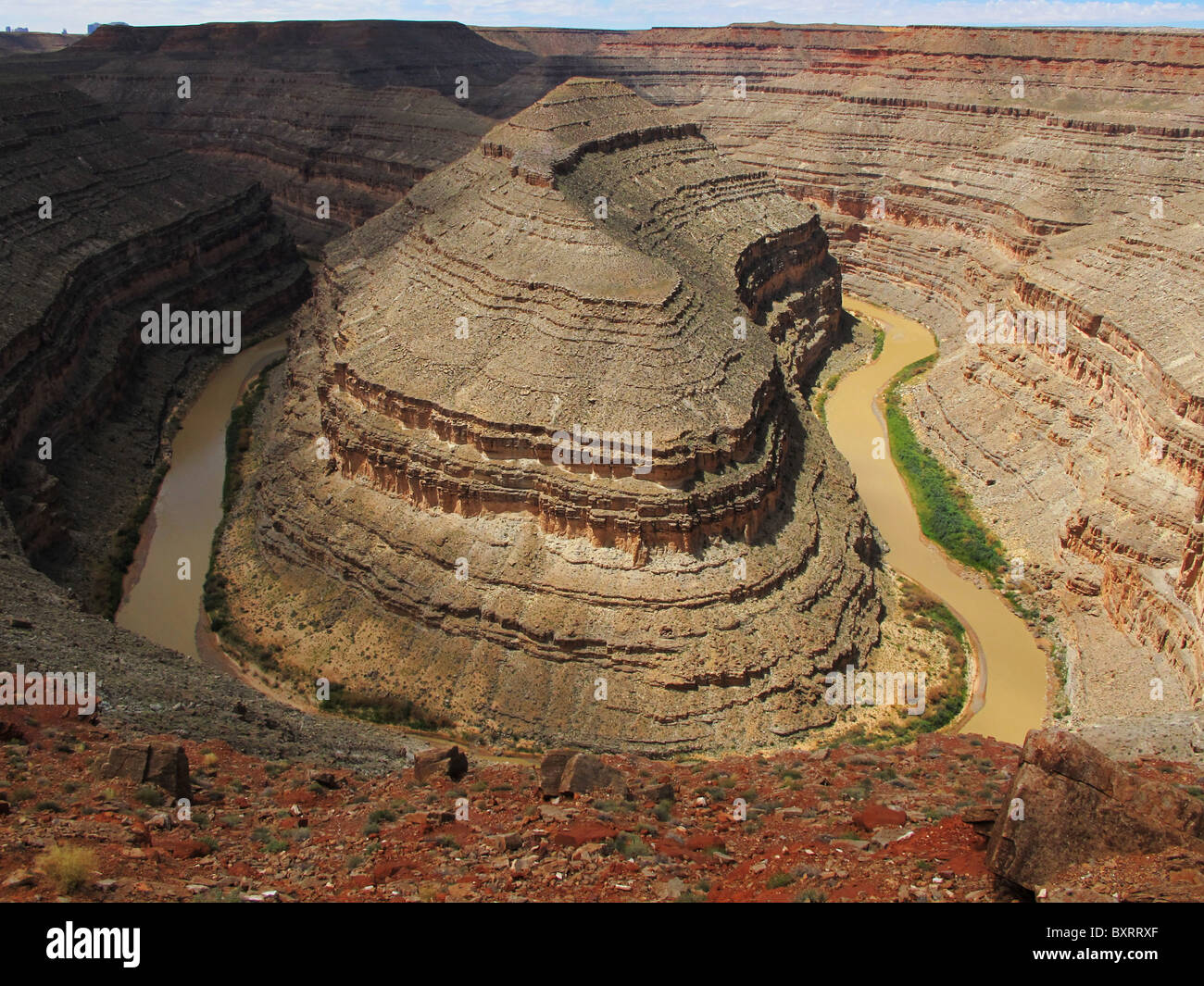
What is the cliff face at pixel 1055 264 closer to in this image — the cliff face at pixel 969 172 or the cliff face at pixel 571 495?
the cliff face at pixel 969 172

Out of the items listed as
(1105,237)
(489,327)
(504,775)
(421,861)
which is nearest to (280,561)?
(489,327)

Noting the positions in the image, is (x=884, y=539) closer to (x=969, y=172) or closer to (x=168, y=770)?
(x=168, y=770)

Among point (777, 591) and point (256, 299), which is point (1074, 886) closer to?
point (777, 591)

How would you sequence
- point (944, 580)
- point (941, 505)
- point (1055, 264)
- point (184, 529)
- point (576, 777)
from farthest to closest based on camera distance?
point (1055, 264) → point (941, 505) → point (184, 529) → point (944, 580) → point (576, 777)

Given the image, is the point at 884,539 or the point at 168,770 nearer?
the point at 168,770

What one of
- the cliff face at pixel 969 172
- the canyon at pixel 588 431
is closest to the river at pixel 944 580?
the canyon at pixel 588 431

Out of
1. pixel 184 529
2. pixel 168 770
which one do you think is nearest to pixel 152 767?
pixel 168 770
